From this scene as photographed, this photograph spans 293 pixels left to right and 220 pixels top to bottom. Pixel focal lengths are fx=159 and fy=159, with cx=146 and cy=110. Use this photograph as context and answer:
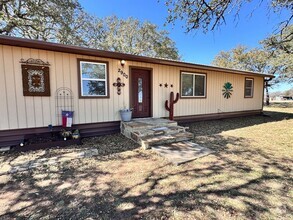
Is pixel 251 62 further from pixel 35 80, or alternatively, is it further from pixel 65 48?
pixel 35 80

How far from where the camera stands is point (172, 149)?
391 centimetres

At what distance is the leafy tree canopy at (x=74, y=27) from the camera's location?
872cm

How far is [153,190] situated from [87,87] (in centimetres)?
389

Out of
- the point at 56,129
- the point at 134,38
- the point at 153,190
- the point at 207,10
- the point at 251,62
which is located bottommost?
the point at 153,190

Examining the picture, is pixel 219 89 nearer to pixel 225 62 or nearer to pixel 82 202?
pixel 82 202

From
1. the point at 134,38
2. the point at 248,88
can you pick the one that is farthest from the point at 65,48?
the point at 134,38

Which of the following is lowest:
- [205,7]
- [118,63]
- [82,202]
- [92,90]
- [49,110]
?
[82,202]

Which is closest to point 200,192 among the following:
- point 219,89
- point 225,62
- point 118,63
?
point 118,63

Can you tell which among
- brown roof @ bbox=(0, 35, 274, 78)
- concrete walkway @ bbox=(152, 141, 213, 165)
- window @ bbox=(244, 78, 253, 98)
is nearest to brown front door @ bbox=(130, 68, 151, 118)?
brown roof @ bbox=(0, 35, 274, 78)

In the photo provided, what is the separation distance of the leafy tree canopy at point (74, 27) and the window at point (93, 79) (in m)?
6.20

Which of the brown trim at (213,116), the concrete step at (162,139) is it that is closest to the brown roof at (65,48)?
the brown trim at (213,116)

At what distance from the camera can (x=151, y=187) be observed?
235cm

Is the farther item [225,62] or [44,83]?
[225,62]

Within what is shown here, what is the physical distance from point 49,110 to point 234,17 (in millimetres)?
5318
